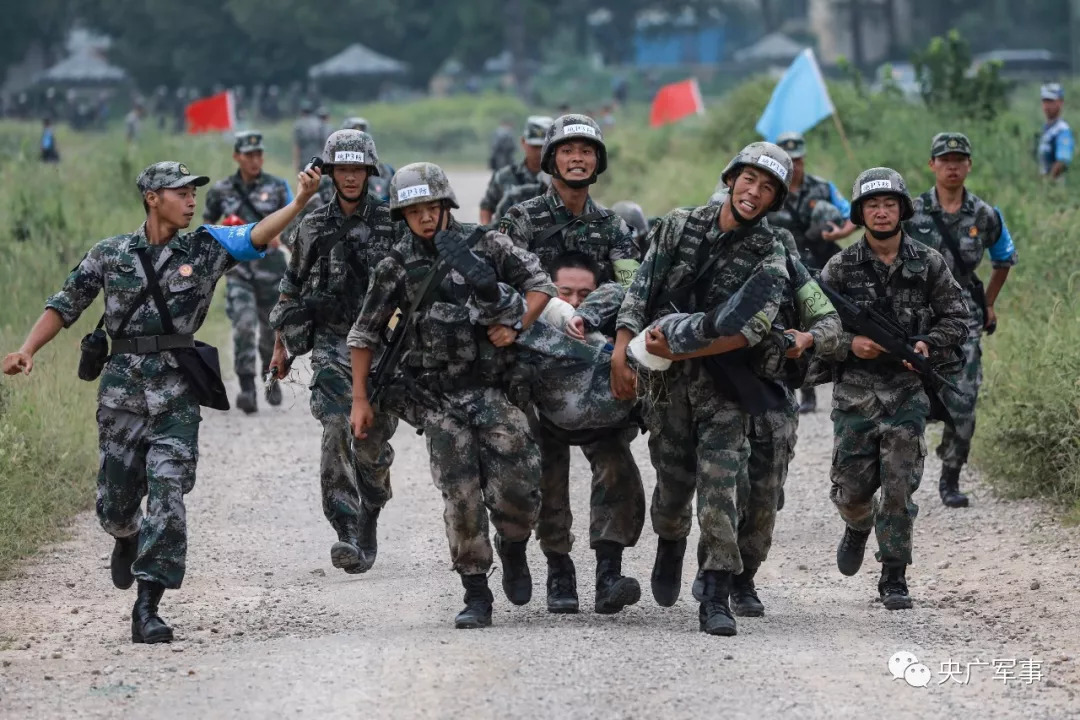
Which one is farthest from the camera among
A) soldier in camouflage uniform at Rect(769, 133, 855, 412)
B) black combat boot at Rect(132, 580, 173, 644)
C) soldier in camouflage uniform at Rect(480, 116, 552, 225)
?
soldier in camouflage uniform at Rect(480, 116, 552, 225)

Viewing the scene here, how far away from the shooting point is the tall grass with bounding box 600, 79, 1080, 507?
35.5 ft

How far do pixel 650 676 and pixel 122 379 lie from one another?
2.62 m

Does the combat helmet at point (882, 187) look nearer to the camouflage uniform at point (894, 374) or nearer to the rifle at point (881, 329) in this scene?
the camouflage uniform at point (894, 374)

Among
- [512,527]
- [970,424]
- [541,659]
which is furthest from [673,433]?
[970,424]

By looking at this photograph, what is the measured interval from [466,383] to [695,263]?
1028 millimetres

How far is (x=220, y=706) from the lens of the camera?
643cm

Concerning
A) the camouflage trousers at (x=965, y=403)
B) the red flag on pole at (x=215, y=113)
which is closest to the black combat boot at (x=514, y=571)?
the camouflage trousers at (x=965, y=403)

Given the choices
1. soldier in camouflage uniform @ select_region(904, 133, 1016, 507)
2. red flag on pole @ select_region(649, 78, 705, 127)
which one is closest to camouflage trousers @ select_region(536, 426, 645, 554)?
soldier in camouflage uniform @ select_region(904, 133, 1016, 507)

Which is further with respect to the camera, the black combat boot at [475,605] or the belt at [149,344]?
the belt at [149,344]

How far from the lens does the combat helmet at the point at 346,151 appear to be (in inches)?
345

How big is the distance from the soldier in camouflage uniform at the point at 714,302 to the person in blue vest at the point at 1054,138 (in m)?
11.3

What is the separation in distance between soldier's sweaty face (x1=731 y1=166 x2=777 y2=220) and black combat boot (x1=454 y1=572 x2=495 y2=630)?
1.81 metres

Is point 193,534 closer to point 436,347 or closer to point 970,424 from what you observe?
point 436,347

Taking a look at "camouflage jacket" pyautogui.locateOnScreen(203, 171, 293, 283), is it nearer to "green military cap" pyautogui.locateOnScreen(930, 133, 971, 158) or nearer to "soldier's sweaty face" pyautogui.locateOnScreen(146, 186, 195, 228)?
"green military cap" pyautogui.locateOnScreen(930, 133, 971, 158)
